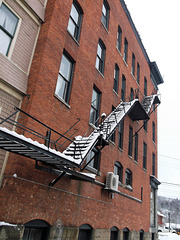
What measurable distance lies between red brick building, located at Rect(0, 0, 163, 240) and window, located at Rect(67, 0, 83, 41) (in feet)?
0.19

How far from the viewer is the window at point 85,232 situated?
11397 millimetres

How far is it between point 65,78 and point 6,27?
3.75 metres

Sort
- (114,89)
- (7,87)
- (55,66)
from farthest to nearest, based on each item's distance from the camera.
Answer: (114,89) → (55,66) → (7,87)

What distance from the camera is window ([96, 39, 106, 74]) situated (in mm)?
15784

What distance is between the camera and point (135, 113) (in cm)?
2012

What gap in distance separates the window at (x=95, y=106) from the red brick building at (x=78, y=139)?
7 centimetres

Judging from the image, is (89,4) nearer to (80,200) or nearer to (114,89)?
(114,89)

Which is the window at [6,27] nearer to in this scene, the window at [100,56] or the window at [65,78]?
the window at [65,78]

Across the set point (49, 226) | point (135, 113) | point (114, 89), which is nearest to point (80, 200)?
point (49, 226)

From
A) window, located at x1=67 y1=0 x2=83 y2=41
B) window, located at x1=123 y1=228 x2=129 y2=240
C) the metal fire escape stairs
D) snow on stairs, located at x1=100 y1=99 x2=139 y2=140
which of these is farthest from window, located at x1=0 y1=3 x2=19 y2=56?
window, located at x1=123 y1=228 x2=129 y2=240

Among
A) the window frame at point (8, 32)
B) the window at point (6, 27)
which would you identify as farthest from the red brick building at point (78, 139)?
the window at point (6, 27)

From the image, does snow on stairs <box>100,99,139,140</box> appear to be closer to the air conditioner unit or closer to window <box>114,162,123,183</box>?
the air conditioner unit

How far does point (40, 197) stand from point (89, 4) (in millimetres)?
12156

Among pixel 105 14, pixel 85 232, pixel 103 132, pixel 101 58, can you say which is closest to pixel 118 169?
pixel 103 132
